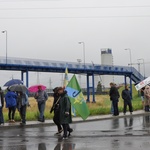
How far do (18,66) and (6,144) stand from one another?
47.9 m

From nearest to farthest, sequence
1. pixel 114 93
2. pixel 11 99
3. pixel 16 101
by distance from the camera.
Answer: pixel 11 99 → pixel 16 101 → pixel 114 93

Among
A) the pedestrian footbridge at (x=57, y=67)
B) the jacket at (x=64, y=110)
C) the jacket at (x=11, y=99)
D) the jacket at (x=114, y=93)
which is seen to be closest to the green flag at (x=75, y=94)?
the jacket at (x=11, y=99)

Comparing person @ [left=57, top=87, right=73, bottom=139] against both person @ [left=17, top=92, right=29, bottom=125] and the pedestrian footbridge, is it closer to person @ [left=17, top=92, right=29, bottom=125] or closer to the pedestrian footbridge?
person @ [left=17, top=92, right=29, bottom=125]

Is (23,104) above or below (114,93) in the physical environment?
below

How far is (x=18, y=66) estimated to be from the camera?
189 feet

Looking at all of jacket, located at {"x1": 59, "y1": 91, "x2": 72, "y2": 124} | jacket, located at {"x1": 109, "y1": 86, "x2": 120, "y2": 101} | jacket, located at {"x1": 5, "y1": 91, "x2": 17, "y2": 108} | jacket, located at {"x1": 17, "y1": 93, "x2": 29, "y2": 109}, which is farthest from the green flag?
jacket, located at {"x1": 59, "y1": 91, "x2": 72, "y2": 124}

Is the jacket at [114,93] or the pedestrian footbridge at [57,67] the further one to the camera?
the pedestrian footbridge at [57,67]

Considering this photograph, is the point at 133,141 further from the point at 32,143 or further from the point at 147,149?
the point at 32,143

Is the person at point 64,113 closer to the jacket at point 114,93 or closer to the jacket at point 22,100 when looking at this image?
the jacket at point 22,100

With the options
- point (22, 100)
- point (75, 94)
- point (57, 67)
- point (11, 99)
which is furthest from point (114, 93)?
point (57, 67)

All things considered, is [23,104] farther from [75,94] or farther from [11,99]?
[75,94]

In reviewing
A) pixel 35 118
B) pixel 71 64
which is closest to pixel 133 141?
pixel 35 118

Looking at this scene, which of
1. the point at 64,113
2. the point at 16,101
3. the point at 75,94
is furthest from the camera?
the point at 16,101

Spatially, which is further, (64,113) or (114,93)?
(114,93)
